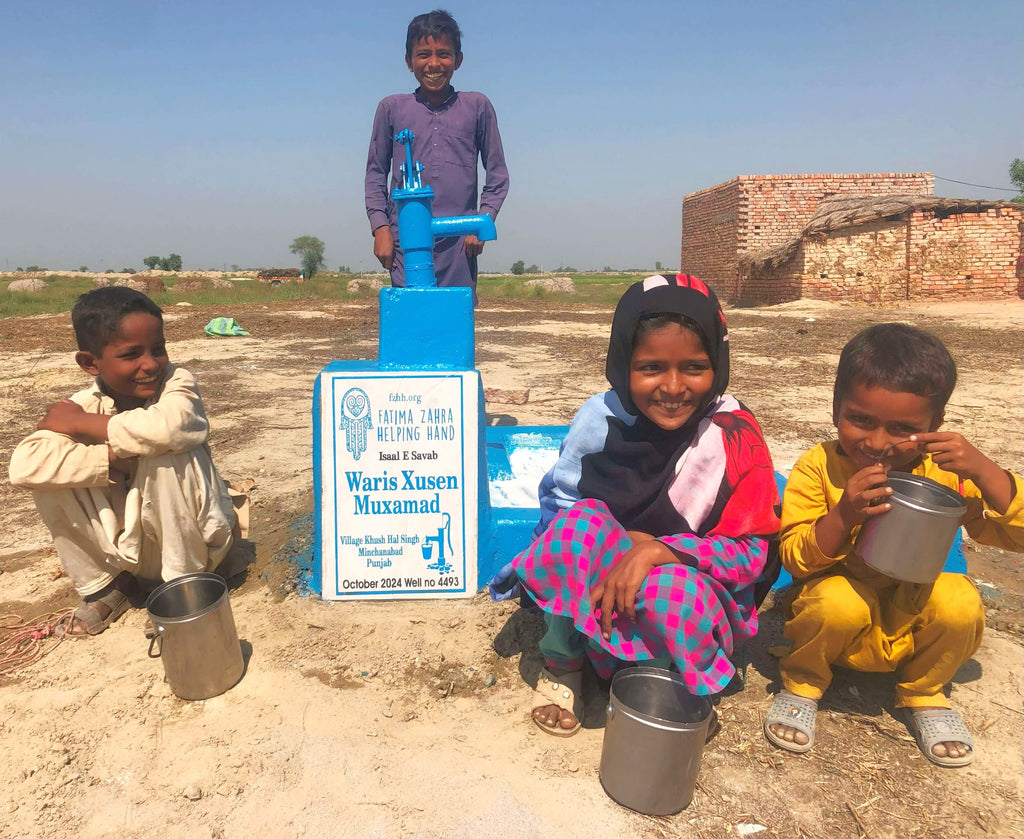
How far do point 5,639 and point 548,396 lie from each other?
4.73 m

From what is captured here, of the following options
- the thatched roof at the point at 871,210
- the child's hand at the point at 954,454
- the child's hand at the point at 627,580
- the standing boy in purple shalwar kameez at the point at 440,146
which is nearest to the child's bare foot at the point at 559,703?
the child's hand at the point at 627,580

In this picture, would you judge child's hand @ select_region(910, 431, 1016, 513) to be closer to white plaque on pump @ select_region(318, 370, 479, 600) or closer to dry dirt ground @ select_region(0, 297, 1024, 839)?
dry dirt ground @ select_region(0, 297, 1024, 839)

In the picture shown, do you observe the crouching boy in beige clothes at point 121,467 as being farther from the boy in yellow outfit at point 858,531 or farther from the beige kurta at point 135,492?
the boy in yellow outfit at point 858,531

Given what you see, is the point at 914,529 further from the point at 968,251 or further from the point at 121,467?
the point at 968,251

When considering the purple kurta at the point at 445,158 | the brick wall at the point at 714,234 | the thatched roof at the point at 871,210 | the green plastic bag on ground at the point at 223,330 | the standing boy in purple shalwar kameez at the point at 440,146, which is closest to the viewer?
the standing boy in purple shalwar kameez at the point at 440,146

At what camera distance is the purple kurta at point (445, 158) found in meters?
3.35

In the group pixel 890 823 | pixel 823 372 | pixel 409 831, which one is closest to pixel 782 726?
pixel 890 823

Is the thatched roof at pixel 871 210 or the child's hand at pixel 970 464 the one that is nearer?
the child's hand at pixel 970 464

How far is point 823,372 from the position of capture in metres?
7.64

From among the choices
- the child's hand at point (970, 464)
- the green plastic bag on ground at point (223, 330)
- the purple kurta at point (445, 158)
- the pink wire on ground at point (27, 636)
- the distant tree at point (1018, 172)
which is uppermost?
the distant tree at point (1018, 172)

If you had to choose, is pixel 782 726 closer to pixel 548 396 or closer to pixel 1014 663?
pixel 1014 663

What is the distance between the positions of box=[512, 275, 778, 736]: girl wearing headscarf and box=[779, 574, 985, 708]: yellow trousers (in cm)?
18

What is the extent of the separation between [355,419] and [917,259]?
19194 millimetres

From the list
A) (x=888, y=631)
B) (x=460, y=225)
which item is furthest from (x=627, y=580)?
(x=460, y=225)
